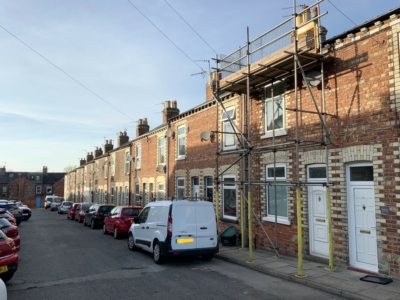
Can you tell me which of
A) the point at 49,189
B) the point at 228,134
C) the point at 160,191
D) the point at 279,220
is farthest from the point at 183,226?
the point at 49,189

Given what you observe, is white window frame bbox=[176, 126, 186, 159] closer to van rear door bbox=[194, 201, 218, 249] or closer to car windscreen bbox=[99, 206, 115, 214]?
car windscreen bbox=[99, 206, 115, 214]

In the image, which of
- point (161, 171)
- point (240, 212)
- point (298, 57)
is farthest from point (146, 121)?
point (298, 57)

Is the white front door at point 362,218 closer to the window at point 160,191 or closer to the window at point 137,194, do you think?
the window at point 160,191

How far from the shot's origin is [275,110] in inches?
451

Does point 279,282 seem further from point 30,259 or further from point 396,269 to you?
point 30,259

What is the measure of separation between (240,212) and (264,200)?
1.47 metres

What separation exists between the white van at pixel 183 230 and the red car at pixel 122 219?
545 cm

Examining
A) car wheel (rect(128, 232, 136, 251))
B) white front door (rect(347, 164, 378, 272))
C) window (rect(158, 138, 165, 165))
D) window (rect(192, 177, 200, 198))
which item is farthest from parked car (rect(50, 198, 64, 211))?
white front door (rect(347, 164, 378, 272))

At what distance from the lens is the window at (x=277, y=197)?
10.7 meters

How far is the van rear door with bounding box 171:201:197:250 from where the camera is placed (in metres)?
9.49

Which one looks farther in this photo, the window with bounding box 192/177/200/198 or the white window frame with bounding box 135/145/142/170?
the white window frame with bounding box 135/145/142/170

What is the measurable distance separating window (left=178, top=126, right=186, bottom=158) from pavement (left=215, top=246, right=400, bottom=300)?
823cm

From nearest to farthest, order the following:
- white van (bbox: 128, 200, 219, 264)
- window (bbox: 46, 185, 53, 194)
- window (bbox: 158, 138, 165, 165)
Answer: white van (bbox: 128, 200, 219, 264), window (bbox: 158, 138, 165, 165), window (bbox: 46, 185, 53, 194)

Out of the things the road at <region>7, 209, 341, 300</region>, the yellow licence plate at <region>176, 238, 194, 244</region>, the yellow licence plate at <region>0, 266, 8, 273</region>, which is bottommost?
the road at <region>7, 209, 341, 300</region>
